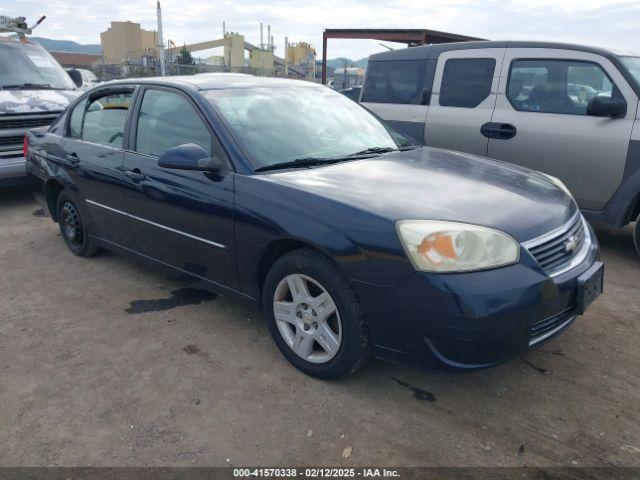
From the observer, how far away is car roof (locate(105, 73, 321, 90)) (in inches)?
141

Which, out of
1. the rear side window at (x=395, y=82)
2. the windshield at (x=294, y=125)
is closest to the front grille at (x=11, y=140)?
the rear side window at (x=395, y=82)

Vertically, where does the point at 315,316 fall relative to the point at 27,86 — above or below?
below

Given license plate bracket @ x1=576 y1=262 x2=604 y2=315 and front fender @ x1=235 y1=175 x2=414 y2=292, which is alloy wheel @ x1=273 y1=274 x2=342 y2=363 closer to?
front fender @ x1=235 y1=175 x2=414 y2=292

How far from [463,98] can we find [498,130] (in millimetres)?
576

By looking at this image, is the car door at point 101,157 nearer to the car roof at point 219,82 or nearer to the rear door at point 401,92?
the car roof at point 219,82

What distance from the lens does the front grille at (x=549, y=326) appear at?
8.09 feet

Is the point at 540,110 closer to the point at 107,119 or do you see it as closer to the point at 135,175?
the point at 135,175

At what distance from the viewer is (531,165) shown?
5012 millimetres

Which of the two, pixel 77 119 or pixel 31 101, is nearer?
pixel 77 119

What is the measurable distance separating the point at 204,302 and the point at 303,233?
1.55 metres

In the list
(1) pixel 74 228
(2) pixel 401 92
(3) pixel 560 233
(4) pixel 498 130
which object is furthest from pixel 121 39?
(3) pixel 560 233

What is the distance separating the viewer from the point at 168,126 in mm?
3607

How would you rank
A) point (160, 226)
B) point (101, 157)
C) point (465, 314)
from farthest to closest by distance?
point (101, 157)
point (160, 226)
point (465, 314)

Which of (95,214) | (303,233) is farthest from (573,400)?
(95,214)
